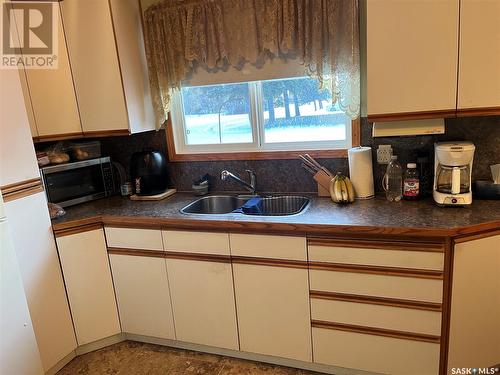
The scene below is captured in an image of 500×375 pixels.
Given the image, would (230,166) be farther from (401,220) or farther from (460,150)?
(460,150)

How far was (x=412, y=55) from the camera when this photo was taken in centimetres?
168

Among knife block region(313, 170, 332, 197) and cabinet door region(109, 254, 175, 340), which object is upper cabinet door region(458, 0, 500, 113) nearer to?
knife block region(313, 170, 332, 197)

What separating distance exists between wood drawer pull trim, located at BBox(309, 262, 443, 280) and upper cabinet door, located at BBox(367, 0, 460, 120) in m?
0.73

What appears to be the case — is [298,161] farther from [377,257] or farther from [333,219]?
[377,257]

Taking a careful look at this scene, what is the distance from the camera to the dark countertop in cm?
160

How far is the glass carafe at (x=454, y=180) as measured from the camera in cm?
177

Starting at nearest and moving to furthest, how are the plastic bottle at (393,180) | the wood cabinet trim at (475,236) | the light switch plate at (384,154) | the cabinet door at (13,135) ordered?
the wood cabinet trim at (475,236), the cabinet door at (13,135), the plastic bottle at (393,180), the light switch plate at (384,154)

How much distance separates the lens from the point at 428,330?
1693 mm

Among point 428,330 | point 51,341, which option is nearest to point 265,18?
point 428,330

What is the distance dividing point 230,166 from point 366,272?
1.16 m

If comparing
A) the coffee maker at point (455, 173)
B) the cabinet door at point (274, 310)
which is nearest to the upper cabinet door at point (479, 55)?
the coffee maker at point (455, 173)

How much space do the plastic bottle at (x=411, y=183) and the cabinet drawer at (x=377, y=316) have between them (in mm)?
606
